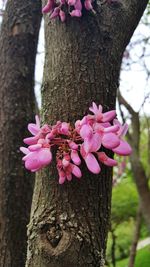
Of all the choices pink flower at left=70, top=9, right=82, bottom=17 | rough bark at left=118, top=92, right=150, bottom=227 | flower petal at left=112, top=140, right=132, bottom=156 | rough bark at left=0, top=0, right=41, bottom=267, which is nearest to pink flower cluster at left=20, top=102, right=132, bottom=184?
flower petal at left=112, top=140, right=132, bottom=156

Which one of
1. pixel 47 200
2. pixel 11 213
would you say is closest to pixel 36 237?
pixel 47 200

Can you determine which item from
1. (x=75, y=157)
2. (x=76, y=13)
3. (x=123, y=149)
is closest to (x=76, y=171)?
(x=75, y=157)

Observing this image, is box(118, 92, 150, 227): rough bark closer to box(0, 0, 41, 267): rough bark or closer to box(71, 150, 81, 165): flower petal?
box(0, 0, 41, 267): rough bark

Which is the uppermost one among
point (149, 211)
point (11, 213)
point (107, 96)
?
point (107, 96)

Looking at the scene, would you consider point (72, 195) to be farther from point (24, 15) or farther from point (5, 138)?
point (24, 15)

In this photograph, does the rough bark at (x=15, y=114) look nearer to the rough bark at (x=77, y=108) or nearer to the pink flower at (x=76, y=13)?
the rough bark at (x=77, y=108)

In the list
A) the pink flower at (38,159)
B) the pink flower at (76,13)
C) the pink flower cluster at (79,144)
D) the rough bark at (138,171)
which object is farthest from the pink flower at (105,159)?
the rough bark at (138,171)

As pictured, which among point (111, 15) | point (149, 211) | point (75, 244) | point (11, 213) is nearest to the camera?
point (75, 244)
